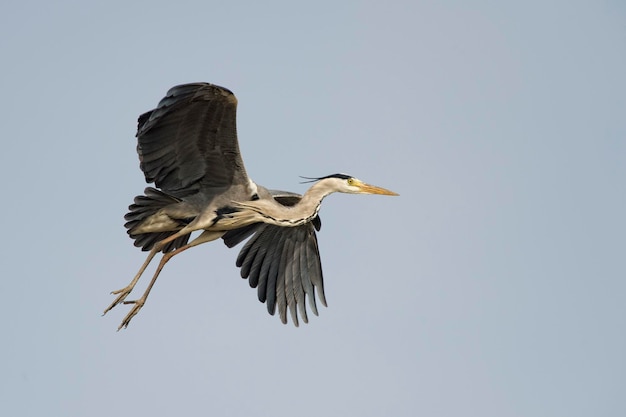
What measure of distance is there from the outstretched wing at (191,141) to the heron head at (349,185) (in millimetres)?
983

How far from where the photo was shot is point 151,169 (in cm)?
1109

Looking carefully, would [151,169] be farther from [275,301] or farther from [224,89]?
[275,301]

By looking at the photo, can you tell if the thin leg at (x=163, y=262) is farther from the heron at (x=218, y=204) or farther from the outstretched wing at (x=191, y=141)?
the outstretched wing at (x=191, y=141)

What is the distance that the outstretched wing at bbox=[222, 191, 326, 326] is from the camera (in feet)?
41.9

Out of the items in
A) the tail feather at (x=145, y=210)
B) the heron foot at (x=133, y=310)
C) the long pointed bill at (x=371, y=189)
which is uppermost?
the long pointed bill at (x=371, y=189)

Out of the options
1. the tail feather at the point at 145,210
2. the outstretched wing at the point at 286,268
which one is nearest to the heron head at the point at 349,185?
the outstretched wing at the point at 286,268

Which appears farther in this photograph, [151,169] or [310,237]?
[310,237]

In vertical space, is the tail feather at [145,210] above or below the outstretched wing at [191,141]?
below

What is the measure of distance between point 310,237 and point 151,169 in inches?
99.6

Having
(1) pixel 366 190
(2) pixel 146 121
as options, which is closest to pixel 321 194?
(1) pixel 366 190

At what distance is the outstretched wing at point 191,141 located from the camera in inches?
398

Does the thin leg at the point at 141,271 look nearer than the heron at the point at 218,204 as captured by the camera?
No

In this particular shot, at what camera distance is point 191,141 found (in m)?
10.8

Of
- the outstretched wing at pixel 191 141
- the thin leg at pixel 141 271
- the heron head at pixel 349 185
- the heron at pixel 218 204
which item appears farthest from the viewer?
the heron head at pixel 349 185
